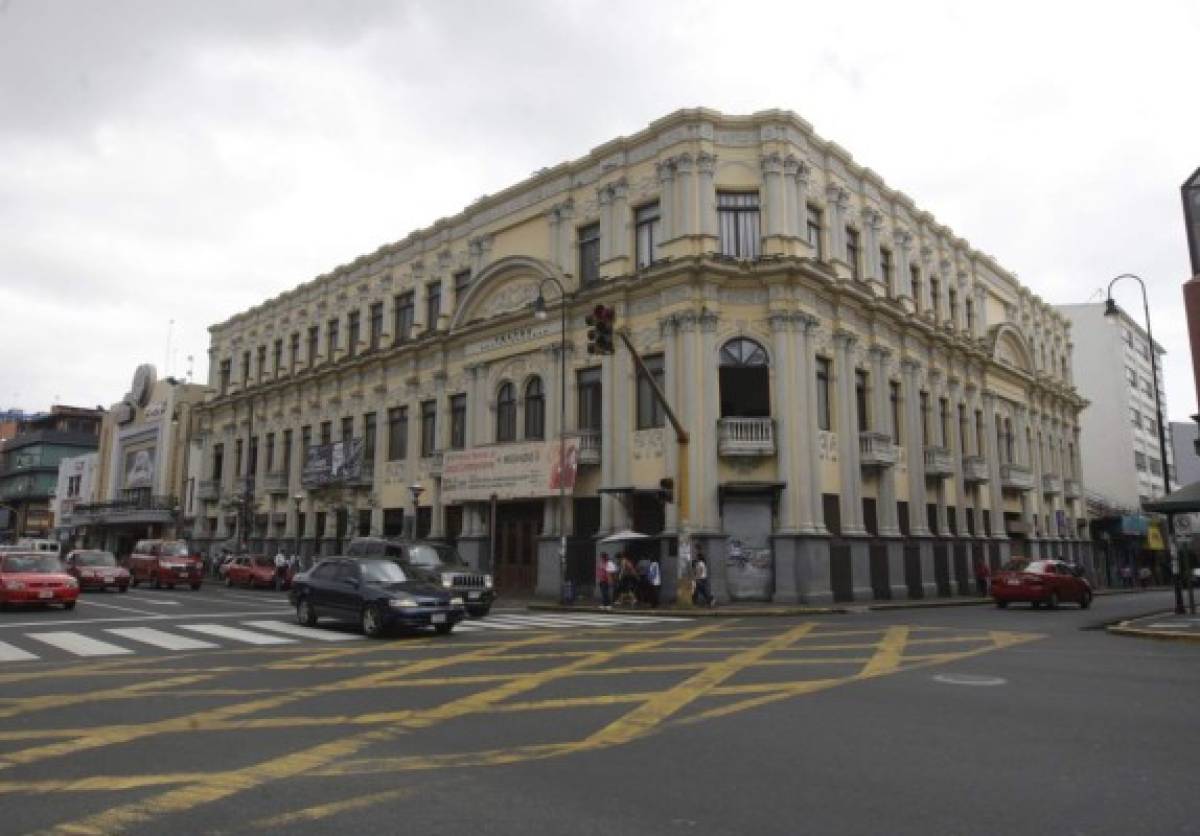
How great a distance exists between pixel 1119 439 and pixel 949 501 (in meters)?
41.2

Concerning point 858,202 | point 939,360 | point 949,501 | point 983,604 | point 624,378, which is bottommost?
point 983,604

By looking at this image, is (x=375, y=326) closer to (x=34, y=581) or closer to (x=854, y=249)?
(x=854, y=249)

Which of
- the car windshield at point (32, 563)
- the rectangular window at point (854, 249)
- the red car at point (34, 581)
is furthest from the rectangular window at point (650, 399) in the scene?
the car windshield at point (32, 563)

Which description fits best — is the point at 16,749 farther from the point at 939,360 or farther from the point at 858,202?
the point at 939,360

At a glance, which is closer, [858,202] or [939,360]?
[858,202]

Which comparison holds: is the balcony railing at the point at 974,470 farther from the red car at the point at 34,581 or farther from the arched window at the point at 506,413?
the red car at the point at 34,581

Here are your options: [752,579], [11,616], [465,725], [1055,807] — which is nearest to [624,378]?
[752,579]

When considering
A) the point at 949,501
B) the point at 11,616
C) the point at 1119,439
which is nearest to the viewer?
the point at 11,616

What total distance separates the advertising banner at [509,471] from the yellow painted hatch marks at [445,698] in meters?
13.9

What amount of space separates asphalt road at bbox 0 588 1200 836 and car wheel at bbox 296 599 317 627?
3446 mm

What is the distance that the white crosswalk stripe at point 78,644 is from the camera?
1336cm

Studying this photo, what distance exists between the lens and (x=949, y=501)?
119 feet

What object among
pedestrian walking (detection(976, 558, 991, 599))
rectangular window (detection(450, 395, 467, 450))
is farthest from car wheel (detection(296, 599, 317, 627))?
pedestrian walking (detection(976, 558, 991, 599))

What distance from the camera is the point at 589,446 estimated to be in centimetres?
3011
